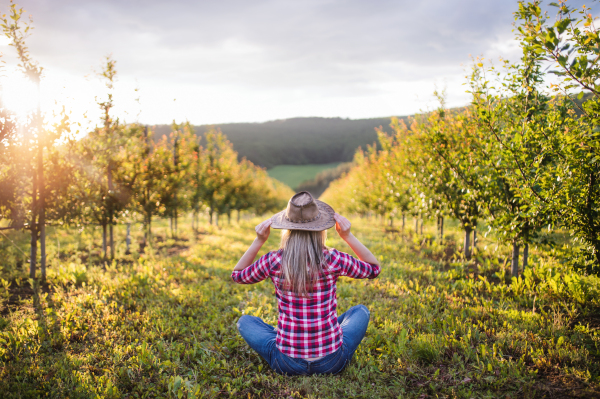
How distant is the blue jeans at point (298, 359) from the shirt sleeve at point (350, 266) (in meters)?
0.78

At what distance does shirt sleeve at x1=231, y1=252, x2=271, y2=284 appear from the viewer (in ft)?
9.55

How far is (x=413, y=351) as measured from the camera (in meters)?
3.64

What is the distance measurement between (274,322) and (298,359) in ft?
5.27

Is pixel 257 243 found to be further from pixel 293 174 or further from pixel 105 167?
pixel 293 174

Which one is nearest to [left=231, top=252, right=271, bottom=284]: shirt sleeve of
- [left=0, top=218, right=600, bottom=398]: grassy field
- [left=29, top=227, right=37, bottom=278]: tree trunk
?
[left=0, top=218, right=600, bottom=398]: grassy field

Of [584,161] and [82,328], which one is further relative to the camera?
[82,328]

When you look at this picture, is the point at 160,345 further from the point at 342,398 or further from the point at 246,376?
the point at 342,398

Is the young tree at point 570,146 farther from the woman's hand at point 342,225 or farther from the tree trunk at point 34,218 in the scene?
the tree trunk at point 34,218

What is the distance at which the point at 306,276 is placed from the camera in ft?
9.00

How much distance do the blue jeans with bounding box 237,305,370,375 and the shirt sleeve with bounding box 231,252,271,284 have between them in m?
0.74

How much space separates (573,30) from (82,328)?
22.1ft

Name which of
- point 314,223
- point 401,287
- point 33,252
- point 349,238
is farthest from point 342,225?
point 33,252

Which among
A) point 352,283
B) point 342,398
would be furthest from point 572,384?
point 352,283

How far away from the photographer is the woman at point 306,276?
2760 millimetres
